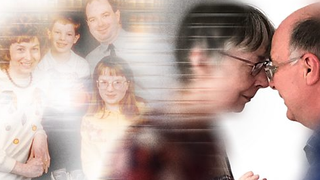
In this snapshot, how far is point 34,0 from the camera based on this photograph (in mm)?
2033

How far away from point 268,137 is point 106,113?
550mm

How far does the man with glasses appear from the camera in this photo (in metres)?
1.66

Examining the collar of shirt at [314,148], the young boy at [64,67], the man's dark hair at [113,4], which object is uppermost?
the man's dark hair at [113,4]

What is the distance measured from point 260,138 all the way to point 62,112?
67cm

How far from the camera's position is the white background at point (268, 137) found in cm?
203

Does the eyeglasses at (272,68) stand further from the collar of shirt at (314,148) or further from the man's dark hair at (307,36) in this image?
the collar of shirt at (314,148)

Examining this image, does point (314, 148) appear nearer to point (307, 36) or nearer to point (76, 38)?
point (307, 36)

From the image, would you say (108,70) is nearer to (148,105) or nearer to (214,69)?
(148,105)

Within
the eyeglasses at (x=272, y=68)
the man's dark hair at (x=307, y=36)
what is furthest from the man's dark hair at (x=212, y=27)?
the man's dark hair at (x=307, y=36)

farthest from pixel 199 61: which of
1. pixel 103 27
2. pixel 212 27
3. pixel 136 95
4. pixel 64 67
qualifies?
pixel 64 67

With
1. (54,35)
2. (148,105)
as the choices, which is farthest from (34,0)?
(148,105)

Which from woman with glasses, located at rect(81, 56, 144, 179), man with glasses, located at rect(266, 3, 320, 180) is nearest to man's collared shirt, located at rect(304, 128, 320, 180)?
man with glasses, located at rect(266, 3, 320, 180)

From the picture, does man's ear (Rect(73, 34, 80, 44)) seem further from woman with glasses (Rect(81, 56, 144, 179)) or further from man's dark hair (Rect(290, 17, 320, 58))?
man's dark hair (Rect(290, 17, 320, 58))

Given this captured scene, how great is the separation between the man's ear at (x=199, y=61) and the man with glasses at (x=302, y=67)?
30 cm
